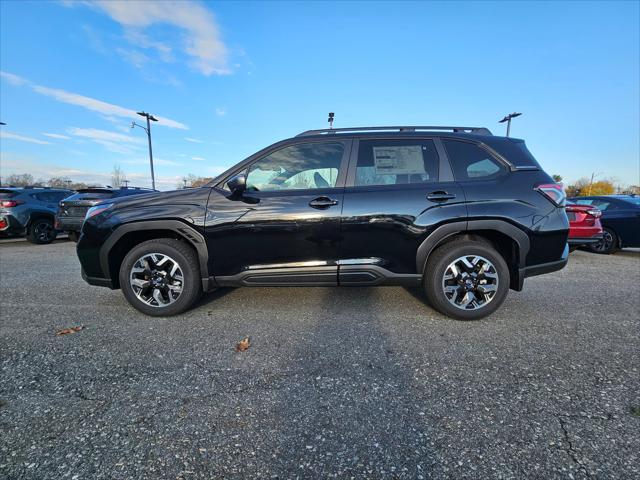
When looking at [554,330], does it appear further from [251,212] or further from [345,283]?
[251,212]

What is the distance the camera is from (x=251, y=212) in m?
3.06

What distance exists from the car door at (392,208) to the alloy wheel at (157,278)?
172cm

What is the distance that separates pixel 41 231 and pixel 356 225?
33.1 ft

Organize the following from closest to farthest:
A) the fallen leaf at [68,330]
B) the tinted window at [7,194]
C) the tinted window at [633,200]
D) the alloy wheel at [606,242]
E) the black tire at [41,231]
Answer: the fallen leaf at [68,330], the tinted window at [633,200], the alloy wheel at [606,242], the tinted window at [7,194], the black tire at [41,231]

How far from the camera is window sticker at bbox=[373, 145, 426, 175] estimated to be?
3.19 m

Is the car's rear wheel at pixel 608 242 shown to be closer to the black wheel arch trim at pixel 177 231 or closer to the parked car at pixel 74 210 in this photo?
the black wheel arch trim at pixel 177 231

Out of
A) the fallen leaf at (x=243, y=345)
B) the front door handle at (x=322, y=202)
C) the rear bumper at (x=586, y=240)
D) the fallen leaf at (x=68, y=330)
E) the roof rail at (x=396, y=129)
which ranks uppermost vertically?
the roof rail at (x=396, y=129)

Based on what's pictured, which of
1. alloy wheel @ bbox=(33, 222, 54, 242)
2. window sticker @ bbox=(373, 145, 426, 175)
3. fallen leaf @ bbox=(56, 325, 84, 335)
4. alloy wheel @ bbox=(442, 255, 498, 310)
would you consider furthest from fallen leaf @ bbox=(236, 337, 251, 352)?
alloy wheel @ bbox=(33, 222, 54, 242)

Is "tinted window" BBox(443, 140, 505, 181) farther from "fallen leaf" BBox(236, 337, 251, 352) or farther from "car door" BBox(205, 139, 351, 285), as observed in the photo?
"fallen leaf" BBox(236, 337, 251, 352)

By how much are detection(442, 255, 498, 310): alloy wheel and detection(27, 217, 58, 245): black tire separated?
424 inches

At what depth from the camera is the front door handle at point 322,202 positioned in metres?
3.03

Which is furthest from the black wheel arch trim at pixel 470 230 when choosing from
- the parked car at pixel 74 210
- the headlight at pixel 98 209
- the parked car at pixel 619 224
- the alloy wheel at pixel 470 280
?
the parked car at pixel 74 210

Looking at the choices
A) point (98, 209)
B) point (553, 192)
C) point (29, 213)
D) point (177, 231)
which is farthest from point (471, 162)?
point (29, 213)

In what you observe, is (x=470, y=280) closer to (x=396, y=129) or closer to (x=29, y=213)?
(x=396, y=129)
